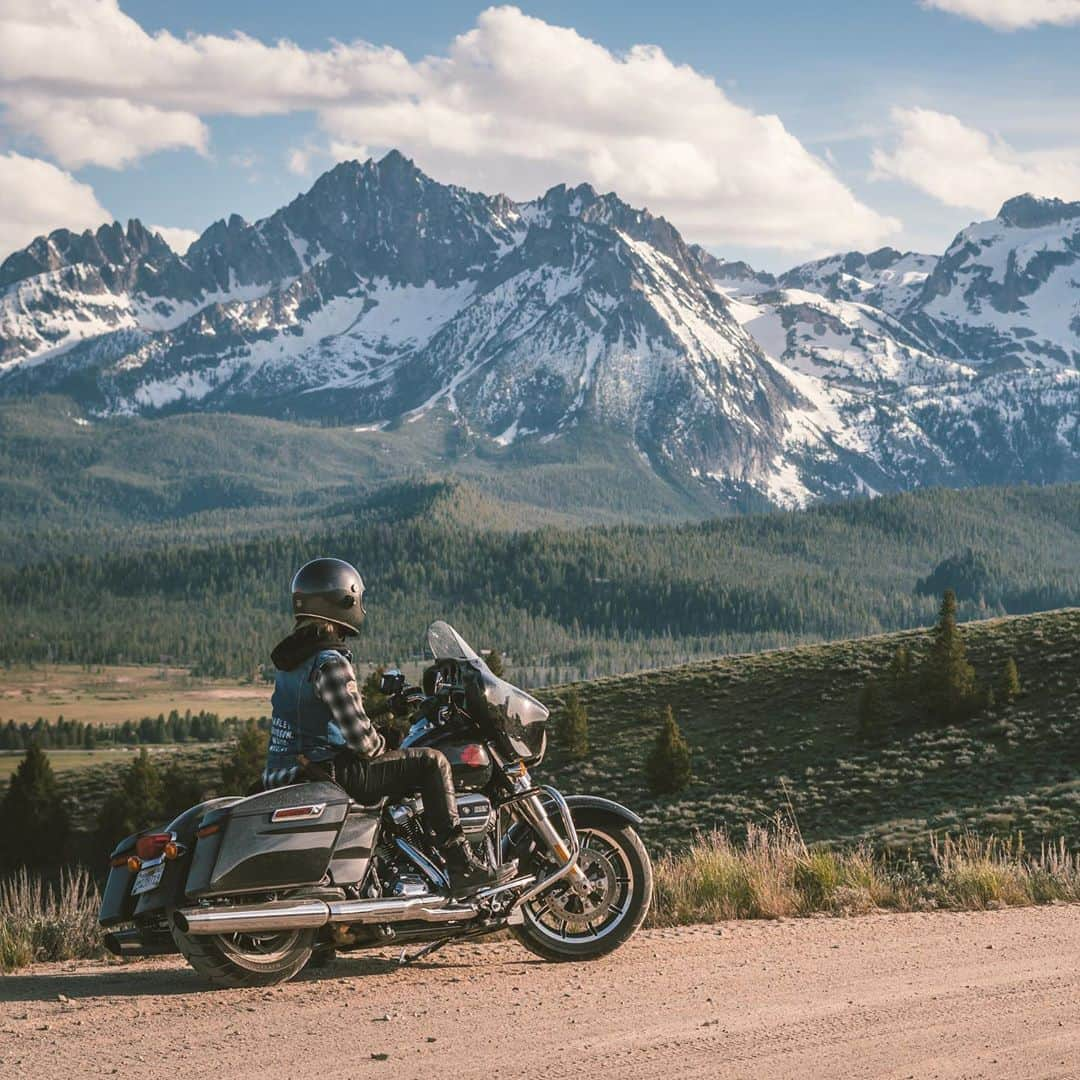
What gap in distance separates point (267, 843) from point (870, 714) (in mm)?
61034

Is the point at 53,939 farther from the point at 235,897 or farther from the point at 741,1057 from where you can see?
the point at 741,1057

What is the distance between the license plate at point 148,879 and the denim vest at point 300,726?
96 cm

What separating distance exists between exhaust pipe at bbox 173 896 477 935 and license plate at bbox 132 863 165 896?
1.09 feet

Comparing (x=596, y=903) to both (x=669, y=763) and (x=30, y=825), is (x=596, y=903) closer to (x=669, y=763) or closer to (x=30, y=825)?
(x=669, y=763)

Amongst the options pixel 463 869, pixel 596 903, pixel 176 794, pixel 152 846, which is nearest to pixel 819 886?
pixel 596 903

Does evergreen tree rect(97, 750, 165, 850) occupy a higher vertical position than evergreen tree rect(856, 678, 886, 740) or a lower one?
lower

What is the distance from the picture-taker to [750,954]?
11.7m

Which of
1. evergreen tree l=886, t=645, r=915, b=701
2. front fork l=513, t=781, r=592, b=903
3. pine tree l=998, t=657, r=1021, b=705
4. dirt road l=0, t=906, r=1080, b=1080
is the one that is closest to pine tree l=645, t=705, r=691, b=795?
evergreen tree l=886, t=645, r=915, b=701

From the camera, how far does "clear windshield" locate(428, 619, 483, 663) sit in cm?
1162

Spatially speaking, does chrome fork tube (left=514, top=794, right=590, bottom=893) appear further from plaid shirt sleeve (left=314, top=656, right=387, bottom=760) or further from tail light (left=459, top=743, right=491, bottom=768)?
plaid shirt sleeve (left=314, top=656, right=387, bottom=760)

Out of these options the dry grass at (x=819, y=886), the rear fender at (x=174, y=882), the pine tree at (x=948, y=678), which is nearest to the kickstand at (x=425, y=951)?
the rear fender at (x=174, y=882)

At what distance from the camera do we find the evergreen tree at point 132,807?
Result: 237 feet

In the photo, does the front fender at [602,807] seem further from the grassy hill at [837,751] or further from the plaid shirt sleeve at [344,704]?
the grassy hill at [837,751]

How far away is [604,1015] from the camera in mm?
9875
